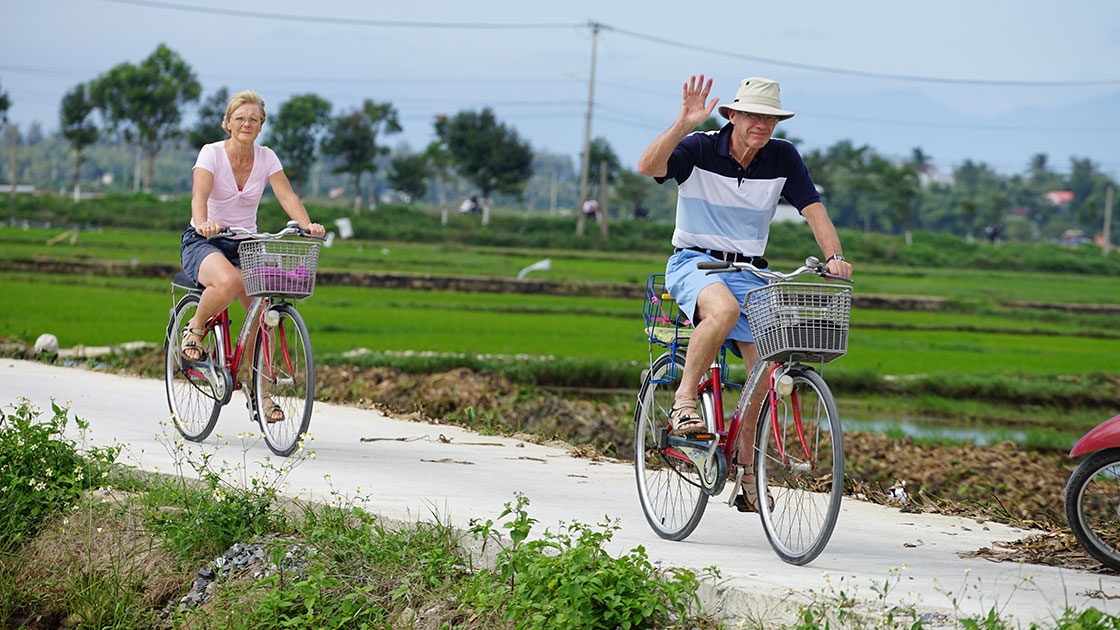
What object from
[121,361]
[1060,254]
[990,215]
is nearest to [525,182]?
[1060,254]

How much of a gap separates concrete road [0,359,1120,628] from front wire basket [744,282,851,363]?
83 centimetres

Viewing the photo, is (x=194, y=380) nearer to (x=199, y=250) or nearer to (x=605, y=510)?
(x=199, y=250)

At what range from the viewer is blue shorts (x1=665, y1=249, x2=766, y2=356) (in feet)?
16.2

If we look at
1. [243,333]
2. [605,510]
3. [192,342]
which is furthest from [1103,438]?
[192,342]

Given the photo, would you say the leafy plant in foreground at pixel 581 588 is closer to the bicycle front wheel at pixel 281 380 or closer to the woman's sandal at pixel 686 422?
the woman's sandal at pixel 686 422

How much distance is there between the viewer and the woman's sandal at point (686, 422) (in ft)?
16.0

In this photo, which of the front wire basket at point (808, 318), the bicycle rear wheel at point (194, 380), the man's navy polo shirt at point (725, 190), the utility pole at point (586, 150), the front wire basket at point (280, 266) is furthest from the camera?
the utility pole at point (586, 150)

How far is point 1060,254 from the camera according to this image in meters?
56.6

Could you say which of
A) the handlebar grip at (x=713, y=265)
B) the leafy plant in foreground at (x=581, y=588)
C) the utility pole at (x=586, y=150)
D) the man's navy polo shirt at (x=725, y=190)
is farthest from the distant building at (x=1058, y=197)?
the leafy plant in foreground at (x=581, y=588)

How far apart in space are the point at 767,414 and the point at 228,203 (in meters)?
3.67

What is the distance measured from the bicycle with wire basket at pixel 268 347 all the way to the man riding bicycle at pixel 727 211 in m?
2.37

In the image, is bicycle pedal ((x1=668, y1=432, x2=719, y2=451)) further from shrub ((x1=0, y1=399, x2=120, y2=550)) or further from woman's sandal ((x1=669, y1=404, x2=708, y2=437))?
shrub ((x1=0, y1=399, x2=120, y2=550))

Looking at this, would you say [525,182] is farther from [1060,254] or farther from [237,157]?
[237,157]

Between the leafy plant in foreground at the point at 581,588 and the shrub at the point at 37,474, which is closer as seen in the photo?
the leafy plant in foreground at the point at 581,588
